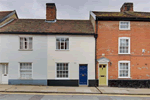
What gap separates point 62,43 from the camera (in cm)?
1254

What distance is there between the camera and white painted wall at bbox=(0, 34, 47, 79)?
12.1m

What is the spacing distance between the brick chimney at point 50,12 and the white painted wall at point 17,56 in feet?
13.8

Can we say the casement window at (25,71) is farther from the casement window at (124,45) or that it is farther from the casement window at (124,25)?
the casement window at (124,25)

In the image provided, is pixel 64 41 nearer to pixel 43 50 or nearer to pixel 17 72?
pixel 43 50

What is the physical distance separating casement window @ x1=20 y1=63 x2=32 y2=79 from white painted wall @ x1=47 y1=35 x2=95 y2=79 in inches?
79.1

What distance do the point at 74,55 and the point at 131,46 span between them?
6.14 m

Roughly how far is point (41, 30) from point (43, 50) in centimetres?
216

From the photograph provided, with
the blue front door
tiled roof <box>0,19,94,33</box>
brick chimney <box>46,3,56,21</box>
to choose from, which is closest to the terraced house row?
the blue front door

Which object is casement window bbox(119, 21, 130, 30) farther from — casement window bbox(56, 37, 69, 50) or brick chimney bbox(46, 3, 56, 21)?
brick chimney bbox(46, 3, 56, 21)

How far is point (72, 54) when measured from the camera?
1234cm

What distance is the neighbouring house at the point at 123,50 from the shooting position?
40.5 feet

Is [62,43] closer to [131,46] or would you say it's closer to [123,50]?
[123,50]

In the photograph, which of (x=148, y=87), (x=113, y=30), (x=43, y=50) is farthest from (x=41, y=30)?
(x=148, y=87)

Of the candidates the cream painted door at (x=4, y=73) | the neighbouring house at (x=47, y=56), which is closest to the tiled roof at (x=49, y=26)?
the neighbouring house at (x=47, y=56)
